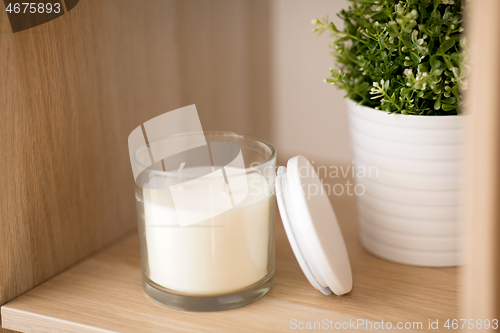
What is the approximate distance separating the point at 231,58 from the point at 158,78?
0.49 feet

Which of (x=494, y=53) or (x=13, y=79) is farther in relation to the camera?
(x=13, y=79)

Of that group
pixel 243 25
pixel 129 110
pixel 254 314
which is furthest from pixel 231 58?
pixel 254 314

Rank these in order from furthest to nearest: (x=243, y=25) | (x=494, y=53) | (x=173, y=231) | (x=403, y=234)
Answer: (x=243, y=25), (x=403, y=234), (x=173, y=231), (x=494, y=53)

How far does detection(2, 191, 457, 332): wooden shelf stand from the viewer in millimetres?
447

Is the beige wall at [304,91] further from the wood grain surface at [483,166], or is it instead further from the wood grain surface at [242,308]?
the wood grain surface at [483,166]

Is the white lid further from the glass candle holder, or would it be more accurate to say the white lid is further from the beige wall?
the beige wall

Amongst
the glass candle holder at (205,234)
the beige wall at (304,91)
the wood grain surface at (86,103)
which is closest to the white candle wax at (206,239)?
the glass candle holder at (205,234)

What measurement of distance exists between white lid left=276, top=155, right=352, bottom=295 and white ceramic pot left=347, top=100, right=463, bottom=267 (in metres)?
0.08

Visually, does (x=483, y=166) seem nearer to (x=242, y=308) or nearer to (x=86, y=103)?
(x=242, y=308)

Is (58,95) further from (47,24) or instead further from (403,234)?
(403,234)

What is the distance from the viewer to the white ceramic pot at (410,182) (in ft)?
1.65

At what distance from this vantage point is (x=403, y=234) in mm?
549

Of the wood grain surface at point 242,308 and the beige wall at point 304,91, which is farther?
the beige wall at point 304,91

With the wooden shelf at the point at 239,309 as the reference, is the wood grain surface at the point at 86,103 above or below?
above
